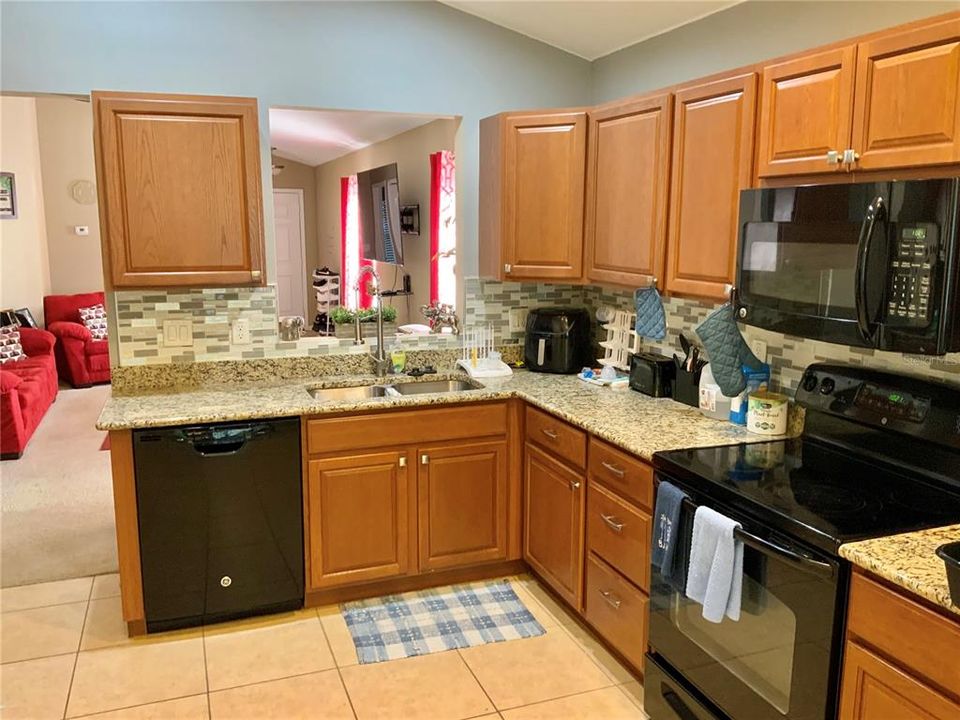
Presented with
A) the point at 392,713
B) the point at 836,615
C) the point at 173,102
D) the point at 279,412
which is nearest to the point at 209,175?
the point at 173,102

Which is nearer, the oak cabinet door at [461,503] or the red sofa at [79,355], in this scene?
the oak cabinet door at [461,503]

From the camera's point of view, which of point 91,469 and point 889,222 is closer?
point 889,222

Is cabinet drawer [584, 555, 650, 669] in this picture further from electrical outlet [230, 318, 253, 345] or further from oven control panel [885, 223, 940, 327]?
electrical outlet [230, 318, 253, 345]

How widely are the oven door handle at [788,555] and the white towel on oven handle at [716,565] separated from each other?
33 millimetres

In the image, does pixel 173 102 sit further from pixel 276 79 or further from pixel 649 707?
pixel 649 707

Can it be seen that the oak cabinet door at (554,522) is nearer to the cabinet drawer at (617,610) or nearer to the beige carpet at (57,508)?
the cabinet drawer at (617,610)

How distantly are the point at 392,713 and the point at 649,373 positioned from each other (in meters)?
1.57

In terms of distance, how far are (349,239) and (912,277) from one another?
24.1 feet

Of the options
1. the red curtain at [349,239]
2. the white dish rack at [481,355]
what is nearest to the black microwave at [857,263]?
the white dish rack at [481,355]

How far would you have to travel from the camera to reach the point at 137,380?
10.7 feet

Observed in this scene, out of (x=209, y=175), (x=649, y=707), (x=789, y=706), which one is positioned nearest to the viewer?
(x=789, y=706)

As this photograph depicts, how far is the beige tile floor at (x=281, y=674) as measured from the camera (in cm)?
256

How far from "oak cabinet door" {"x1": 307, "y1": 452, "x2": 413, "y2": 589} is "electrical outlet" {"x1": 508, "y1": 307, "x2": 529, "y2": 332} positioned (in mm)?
1018

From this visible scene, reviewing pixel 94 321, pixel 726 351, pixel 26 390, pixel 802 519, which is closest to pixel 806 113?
pixel 726 351
